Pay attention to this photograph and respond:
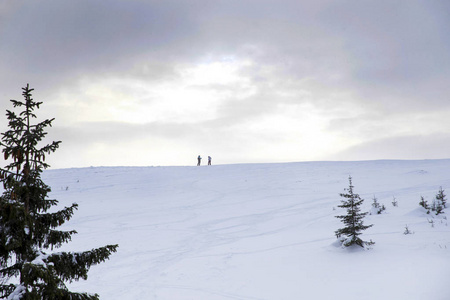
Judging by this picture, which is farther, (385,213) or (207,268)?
(385,213)


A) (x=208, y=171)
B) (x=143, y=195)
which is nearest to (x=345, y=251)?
(x=143, y=195)

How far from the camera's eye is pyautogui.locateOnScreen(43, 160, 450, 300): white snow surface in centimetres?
757

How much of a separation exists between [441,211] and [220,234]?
7870 millimetres

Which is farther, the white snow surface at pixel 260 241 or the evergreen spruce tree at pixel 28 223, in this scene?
the white snow surface at pixel 260 241

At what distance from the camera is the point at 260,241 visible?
11172mm

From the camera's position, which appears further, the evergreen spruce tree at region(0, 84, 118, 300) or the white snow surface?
the white snow surface

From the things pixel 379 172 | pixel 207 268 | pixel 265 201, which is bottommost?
pixel 207 268

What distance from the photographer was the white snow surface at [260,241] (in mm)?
7570

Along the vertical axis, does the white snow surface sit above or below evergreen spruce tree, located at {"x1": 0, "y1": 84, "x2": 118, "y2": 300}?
below

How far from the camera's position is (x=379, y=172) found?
24125 mm

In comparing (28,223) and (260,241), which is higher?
(28,223)

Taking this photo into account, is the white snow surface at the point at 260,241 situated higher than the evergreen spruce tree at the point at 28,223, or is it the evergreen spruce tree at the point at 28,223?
the evergreen spruce tree at the point at 28,223

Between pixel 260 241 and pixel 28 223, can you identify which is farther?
pixel 260 241

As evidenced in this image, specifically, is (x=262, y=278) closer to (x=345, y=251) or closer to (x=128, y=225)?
(x=345, y=251)
